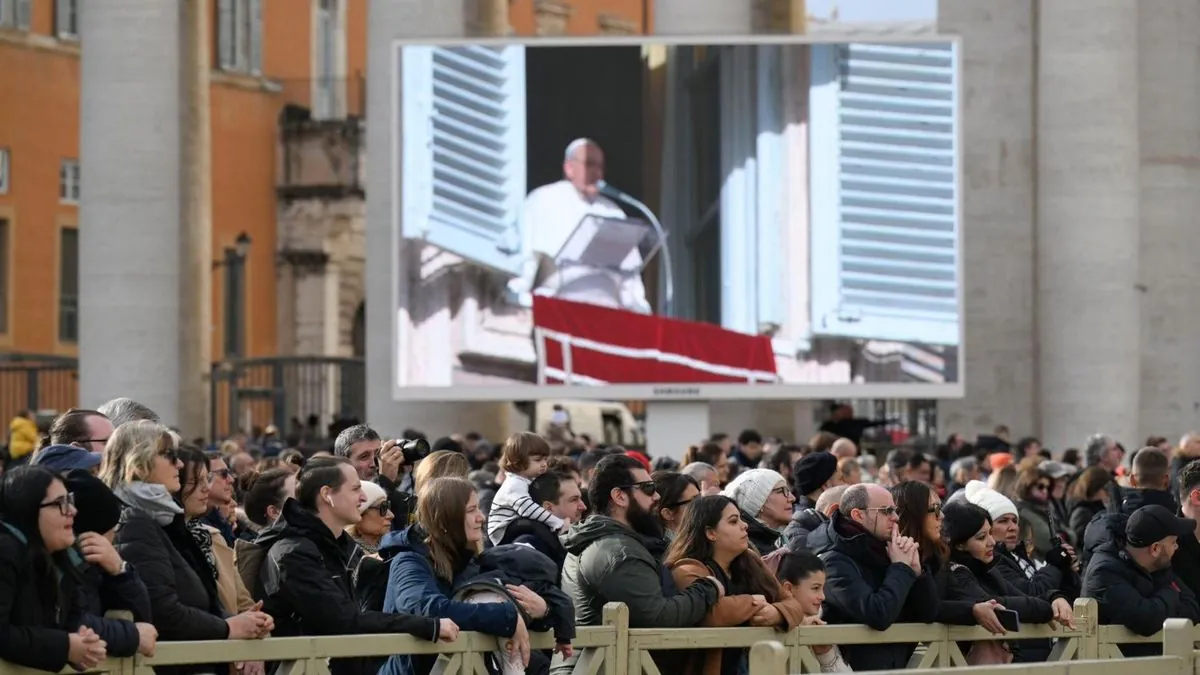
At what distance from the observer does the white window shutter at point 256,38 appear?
6656cm

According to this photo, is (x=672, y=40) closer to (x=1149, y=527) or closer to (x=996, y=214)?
(x=996, y=214)

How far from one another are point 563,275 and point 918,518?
2298cm

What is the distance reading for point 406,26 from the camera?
4012 cm

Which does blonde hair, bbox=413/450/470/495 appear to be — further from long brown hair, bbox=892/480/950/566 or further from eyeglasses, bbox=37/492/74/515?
eyeglasses, bbox=37/492/74/515

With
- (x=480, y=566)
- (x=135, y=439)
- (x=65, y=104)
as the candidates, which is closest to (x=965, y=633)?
(x=480, y=566)

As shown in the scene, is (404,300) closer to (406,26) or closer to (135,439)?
(406,26)

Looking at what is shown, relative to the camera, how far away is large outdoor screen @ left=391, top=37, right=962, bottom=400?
36781 millimetres

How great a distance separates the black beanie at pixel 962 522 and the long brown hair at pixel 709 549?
1.41 metres

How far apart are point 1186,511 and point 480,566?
489cm

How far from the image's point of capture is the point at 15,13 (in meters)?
59.3

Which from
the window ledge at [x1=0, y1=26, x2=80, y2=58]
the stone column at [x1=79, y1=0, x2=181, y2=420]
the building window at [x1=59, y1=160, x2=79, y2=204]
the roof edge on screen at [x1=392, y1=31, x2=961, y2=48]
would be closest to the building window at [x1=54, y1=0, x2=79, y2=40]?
the window ledge at [x1=0, y1=26, x2=80, y2=58]

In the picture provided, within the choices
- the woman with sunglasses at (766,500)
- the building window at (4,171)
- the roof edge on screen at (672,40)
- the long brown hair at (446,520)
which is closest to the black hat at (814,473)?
the woman with sunglasses at (766,500)

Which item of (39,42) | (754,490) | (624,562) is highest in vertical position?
(39,42)

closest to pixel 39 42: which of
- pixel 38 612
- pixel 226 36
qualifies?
pixel 226 36
